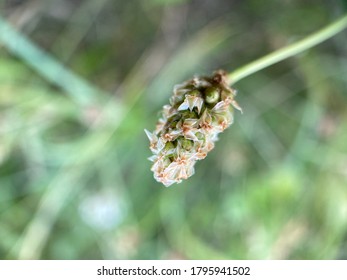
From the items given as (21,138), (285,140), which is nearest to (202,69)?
(285,140)

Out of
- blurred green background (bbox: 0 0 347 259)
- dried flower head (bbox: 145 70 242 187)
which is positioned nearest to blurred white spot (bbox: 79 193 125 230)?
blurred green background (bbox: 0 0 347 259)

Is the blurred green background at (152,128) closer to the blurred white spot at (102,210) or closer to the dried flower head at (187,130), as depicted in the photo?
the blurred white spot at (102,210)

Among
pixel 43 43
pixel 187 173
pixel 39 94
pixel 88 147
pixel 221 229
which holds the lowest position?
pixel 187 173

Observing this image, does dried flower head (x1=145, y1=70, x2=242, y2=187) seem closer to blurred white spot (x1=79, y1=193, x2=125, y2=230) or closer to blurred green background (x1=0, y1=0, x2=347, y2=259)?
blurred green background (x1=0, y1=0, x2=347, y2=259)

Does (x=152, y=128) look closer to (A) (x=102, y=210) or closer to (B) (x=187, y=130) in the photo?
(A) (x=102, y=210)
